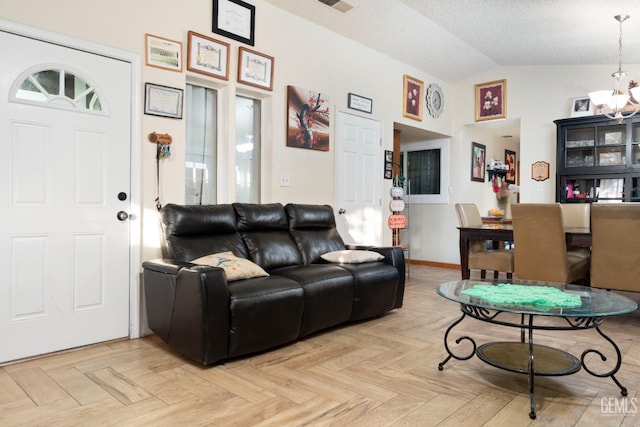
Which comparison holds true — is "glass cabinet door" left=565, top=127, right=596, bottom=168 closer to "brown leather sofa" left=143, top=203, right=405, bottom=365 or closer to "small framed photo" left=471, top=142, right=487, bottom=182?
"small framed photo" left=471, top=142, right=487, bottom=182

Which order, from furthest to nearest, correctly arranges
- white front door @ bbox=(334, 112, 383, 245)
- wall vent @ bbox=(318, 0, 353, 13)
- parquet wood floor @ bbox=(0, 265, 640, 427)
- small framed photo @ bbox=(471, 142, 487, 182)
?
1. small framed photo @ bbox=(471, 142, 487, 182)
2. white front door @ bbox=(334, 112, 383, 245)
3. wall vent @ bbox=(318, 0, 353, 13)
4. parquet wood floor @ bbox=(0, 265, 640, 427)

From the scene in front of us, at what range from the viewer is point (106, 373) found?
2377mm

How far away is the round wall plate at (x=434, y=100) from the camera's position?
20.0 feet

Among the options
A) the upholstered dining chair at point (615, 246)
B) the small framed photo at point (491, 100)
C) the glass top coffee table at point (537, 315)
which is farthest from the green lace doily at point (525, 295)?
the small framed photo at point (491, 100)

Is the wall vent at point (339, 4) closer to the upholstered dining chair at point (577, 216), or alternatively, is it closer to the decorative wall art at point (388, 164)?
the decorative wall art at point (388, 164)

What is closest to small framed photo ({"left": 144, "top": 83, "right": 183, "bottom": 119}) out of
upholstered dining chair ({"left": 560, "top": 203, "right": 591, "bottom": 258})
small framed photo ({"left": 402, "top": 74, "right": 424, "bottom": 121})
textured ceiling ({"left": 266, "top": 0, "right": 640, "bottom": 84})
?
textured ceiling ({"left": 266, "top": 0, "right": 640, "bottom": 84})

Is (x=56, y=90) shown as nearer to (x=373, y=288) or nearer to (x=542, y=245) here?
(x=373, y=288)

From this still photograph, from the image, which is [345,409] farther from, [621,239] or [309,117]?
→ [309,117]

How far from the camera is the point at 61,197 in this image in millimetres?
2723

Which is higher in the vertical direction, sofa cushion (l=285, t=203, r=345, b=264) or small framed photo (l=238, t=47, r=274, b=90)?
small framed photo (l=238, t=47, r=274, b=90)

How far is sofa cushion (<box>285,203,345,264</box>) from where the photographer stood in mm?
3683

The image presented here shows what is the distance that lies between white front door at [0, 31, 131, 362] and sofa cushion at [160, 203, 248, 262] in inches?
11.8

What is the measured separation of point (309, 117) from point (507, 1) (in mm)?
2073

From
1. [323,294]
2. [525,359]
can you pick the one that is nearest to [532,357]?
[525,359]
